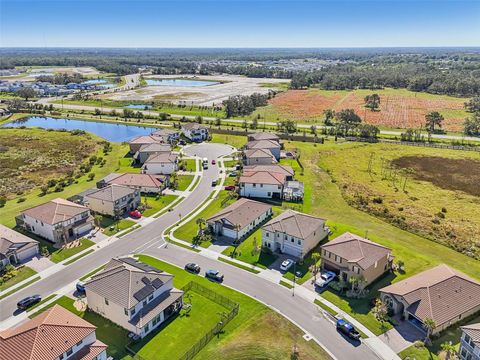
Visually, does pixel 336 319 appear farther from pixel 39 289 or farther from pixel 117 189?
pixel 117 189

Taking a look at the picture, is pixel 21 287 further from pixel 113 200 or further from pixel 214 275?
pixel 214 275

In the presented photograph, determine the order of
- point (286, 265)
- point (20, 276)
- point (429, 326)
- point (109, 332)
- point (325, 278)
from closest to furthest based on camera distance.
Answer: point (429, 326)
point (109, 332)
point (325, 278)
point (20, 276)
point (286, 265)

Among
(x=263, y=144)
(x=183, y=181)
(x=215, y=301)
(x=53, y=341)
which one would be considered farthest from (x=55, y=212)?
(x=263, y=144)

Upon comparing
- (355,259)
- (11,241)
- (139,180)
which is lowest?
(11,241)

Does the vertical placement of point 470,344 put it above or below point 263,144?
below

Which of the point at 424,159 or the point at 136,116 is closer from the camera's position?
the point at 424,159

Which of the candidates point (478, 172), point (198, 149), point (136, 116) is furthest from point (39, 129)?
point (478, 172)

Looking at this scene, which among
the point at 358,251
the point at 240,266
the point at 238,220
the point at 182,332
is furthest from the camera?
the point at 238,220

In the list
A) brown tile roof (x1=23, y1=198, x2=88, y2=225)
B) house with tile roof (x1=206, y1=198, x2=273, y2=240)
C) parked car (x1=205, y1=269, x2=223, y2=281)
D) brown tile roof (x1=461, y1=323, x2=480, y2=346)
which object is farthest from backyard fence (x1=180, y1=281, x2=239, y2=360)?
brown tile roof (x1=23, y1=198, x2=88, y2=225)
